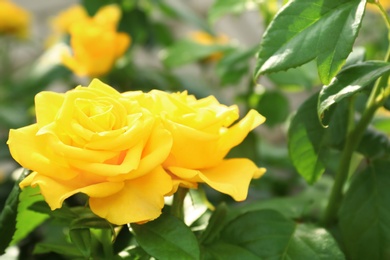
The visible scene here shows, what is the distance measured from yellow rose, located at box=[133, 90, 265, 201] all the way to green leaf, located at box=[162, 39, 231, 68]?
1.35 ft

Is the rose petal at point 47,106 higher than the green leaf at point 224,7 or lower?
higher

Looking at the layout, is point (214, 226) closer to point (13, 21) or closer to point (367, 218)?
point (367, 218)

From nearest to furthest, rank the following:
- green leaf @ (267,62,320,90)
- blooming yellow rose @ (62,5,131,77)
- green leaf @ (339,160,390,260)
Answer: green leaf @ (339,160,390,260) < green leaf @ (267,62,320,90) < blooming yellow rose @ (62,5,131,77)

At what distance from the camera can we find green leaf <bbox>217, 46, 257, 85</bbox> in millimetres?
755

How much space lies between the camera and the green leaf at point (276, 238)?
1.51 feet

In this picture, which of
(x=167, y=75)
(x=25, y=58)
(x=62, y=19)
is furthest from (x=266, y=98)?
(x=25, y=58)

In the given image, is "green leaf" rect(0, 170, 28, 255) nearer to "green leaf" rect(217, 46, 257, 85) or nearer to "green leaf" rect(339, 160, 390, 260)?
"green leaf" rect(339, 160, 390, 260)

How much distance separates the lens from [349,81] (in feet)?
1.38

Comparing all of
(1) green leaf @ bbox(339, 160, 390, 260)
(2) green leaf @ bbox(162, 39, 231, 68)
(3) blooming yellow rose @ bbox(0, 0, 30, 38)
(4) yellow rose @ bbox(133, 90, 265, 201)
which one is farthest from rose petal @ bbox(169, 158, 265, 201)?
(3) blooming yellow rose @ bbox(0, 0, 30, 38)

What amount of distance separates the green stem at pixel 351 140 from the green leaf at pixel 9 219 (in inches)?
9.9

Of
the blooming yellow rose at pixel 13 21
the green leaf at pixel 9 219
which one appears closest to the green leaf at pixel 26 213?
the green leaf at pixel 9 219

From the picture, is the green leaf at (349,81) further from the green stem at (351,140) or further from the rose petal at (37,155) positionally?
the rose petal at (37,155)

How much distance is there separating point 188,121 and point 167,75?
60cm

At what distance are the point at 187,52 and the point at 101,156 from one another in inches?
20.5
